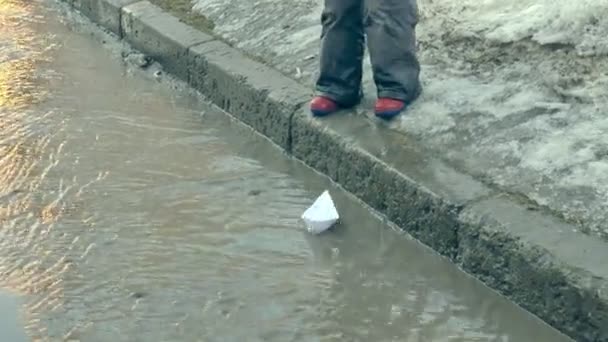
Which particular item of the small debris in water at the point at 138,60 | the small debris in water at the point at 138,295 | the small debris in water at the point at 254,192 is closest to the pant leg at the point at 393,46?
the small debris in water at the point at 254,192

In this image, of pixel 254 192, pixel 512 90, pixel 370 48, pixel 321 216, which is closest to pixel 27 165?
pixel 254 192

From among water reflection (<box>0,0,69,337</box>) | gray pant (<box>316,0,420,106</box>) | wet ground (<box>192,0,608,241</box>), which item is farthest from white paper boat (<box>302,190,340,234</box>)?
water reflection (<box>0,0,69,337</box>)

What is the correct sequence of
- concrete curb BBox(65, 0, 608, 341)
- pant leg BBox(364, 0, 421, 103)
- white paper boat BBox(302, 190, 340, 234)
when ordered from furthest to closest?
pant leg BBox(364, 0, 421, 103) < white paper boat BBox(302, 190, 340, 234) < concrete curb BBox(65, 0, 608, 341)

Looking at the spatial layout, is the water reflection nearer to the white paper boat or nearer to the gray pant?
the white paper boat

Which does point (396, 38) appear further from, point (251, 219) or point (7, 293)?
point (7, 293)

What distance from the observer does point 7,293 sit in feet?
11.9

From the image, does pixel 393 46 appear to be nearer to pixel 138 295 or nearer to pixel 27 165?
pixel 138 295

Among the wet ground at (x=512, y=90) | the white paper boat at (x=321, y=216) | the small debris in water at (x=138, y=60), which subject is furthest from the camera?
the small debris in water at (x=138, y=60)

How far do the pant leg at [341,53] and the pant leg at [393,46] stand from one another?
0.11 meters

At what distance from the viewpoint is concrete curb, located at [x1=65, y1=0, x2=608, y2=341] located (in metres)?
3.27

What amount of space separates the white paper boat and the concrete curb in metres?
0.17

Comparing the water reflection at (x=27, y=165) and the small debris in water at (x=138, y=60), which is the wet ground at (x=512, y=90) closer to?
the small debris in water at (x=138, y=60)

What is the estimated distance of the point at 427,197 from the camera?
3.77 m

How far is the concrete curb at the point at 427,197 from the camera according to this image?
3.27 meters
